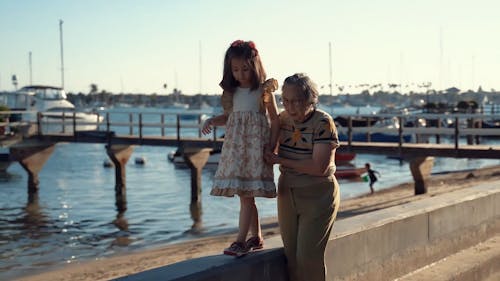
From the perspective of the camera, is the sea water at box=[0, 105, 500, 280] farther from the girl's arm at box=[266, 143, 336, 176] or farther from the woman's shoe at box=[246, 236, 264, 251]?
the girl's arm at box=[266, 143, 336, 176]

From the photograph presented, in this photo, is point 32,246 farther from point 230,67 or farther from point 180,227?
point 230,67

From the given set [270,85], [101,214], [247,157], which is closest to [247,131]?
[247,157]

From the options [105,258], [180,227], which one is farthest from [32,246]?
[180,227]

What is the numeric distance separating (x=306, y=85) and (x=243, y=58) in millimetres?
484

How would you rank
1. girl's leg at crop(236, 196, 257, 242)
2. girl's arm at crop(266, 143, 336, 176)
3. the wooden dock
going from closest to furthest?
1. girl's arm at crop(266, 143, 336, 176)
2. girl's leg at crop(236, 196, 257, 242)
3. the wooden dock

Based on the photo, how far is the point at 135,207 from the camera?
2216 centimetres

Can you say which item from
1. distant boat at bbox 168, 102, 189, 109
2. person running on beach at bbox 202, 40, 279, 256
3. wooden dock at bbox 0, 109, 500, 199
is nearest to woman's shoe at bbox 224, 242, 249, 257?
person running on beach at bbox 202, 40, 279, 256

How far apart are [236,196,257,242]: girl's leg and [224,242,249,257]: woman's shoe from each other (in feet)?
0.13

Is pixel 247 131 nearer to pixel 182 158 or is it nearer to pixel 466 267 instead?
pixel 466 267

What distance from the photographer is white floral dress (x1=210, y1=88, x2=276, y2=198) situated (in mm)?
4703

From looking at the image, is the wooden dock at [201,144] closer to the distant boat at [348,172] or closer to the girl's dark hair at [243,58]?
the distant boat at [348,172]

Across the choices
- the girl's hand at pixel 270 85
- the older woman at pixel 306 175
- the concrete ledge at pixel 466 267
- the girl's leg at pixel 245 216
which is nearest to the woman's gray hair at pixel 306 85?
the older woman at pixel 306 175

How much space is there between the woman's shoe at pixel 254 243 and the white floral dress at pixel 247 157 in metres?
0.41

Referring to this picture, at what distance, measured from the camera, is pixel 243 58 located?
4711 mm
